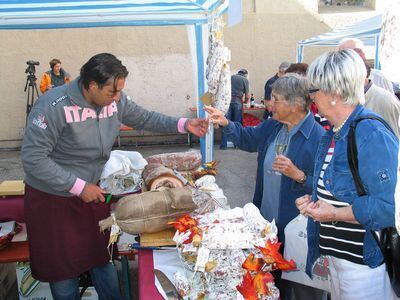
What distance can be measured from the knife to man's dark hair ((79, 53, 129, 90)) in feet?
3.48

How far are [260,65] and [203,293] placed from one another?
29.9 ft

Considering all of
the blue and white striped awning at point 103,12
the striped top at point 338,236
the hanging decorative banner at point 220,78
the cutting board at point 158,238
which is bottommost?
the cutting board at point 158,238

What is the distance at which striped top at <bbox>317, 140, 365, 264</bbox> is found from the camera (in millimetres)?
1673

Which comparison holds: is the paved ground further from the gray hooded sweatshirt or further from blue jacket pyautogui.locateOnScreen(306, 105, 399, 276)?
blue jacket pyautogui.locateOnScreen(306, 105, 399, 276)

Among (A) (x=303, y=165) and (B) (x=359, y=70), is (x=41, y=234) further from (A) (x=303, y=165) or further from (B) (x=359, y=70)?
(B) (x=359, y=70)

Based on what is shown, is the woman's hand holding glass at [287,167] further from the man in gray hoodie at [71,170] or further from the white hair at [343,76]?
the man in gray hoodie at [71,170]

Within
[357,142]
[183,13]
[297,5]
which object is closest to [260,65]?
[297,5]

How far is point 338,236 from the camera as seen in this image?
68.1 inches

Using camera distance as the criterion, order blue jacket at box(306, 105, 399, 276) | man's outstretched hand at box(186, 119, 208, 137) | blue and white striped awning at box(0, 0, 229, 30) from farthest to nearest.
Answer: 1. blue and white striped awning at box(0, 0, 229, 30)
2. man's outstretched hand at box(186, 119, 208, 137)
3. blue jacket at box(306, 105, 399, 276)

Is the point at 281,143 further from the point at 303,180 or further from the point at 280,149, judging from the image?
the point at 303,180

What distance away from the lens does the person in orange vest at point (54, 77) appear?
27.3ft

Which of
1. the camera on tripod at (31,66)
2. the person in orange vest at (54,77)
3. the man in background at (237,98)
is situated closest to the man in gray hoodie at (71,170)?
the man in background at (237,98)

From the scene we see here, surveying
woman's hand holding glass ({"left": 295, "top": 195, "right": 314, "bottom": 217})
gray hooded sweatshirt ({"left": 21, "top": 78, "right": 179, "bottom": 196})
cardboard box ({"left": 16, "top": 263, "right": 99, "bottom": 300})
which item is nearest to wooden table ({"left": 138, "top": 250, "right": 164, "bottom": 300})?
gray hooded sweatshirt ({"left": 21, "top": 78, "right": 179, "bottom": 196})

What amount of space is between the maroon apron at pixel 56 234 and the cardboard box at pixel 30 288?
0.57 metres
